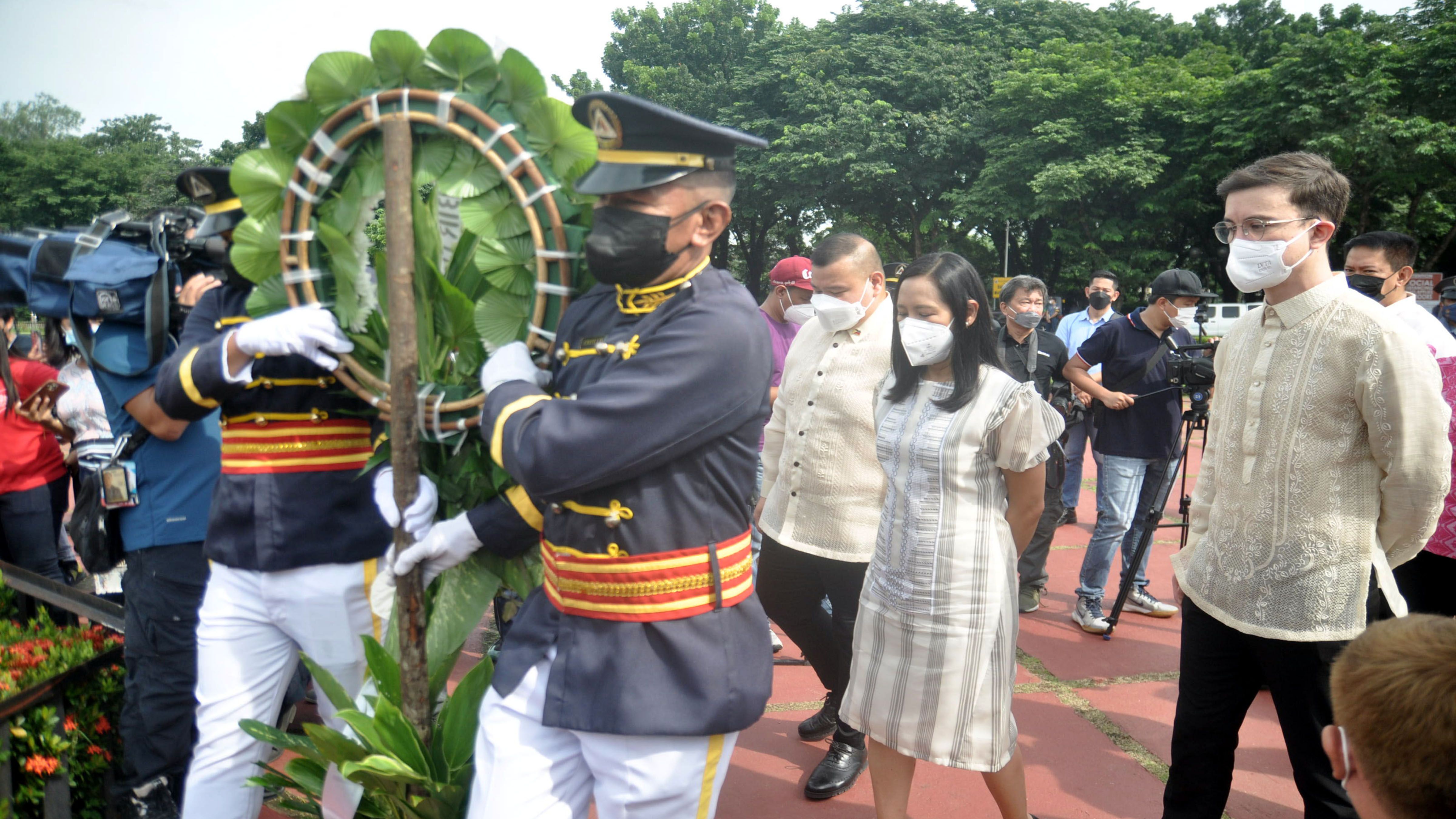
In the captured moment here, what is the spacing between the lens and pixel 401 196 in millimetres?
1984

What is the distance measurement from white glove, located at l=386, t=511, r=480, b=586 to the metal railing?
1553 millimetres

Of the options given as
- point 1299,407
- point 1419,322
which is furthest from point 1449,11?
point 1299,407

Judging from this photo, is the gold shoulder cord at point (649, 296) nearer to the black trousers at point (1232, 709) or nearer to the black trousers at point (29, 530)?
the black trousers at point (1232, 709)

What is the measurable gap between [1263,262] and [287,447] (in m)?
2.65

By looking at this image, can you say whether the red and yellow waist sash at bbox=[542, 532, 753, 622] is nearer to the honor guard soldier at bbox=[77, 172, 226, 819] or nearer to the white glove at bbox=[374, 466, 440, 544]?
the white glove at bbox=[374, 466, 440, 544]

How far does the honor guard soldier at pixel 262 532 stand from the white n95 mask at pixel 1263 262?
93.9 inches

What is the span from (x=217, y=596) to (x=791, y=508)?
1954 millimetres

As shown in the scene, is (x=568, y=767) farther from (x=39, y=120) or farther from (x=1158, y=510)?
(x=39, y=120)

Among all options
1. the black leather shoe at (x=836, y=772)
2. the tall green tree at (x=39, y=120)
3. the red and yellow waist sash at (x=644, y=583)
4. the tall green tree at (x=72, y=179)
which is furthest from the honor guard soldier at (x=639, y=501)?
the tall green tree at (x=39, y=120)

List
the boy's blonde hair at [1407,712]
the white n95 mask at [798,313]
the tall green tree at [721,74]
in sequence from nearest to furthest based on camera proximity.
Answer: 1. the boy's blonde hair at [1407,712]
2. the white n95 mask at [798,313]
3. the tall green tree at [721,74]

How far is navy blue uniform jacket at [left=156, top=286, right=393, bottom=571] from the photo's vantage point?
2.43 meters

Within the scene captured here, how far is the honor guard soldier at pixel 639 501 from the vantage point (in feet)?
5.67

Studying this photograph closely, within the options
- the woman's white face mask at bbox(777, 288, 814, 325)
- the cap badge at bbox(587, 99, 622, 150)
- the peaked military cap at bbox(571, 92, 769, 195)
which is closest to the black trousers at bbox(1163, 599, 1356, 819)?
the peaked military cap at bbox(571, 92, 769, 195)

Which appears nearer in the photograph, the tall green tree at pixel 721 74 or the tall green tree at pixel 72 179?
the tall green tree at pixel 721 74
